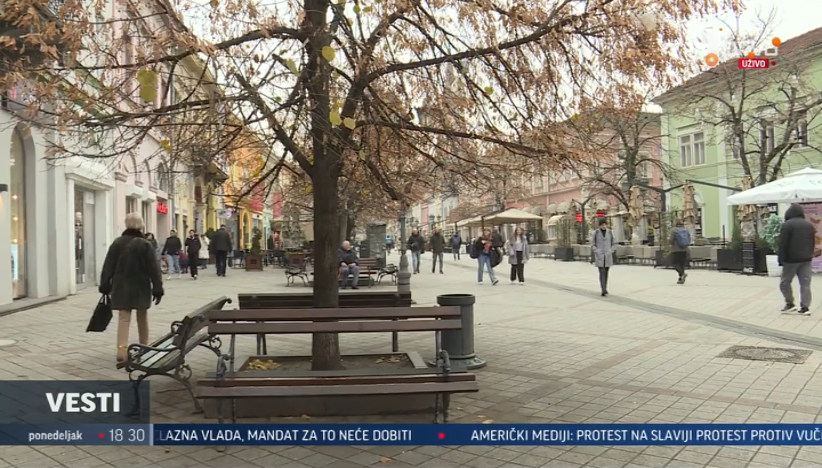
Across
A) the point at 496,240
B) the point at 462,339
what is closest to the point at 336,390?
the point at 462,339

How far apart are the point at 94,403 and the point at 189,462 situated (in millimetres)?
1904

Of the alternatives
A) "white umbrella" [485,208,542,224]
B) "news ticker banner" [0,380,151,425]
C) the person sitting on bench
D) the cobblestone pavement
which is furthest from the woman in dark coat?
"white umbrella" [485,208,542,224]

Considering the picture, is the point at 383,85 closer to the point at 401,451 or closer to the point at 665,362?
the point at 401,451

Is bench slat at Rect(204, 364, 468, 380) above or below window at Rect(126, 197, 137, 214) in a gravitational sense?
below

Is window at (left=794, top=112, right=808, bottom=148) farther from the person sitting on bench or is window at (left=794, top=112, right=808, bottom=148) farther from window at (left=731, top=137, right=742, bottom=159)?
the person sitting on bench

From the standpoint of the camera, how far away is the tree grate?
6.85 meters

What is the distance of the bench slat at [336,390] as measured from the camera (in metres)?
4.26

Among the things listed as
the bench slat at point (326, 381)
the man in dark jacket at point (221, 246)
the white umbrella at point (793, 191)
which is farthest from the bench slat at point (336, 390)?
the man in dark jacket at point (221, 246)

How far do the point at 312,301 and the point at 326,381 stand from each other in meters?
2.78

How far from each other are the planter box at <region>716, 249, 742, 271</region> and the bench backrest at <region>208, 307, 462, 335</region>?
59.1 ft

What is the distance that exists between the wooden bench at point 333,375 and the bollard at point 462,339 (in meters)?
1.15

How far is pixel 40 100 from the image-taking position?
4.79 metres

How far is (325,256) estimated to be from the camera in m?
5.72

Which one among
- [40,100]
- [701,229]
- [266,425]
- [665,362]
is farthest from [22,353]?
[701,229]
